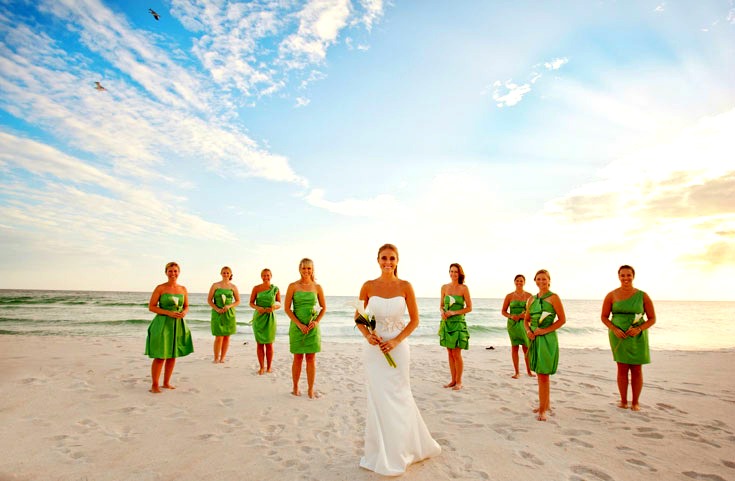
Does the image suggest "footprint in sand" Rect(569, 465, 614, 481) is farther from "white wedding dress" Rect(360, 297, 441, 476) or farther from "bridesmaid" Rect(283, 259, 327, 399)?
"bridesmaid" Rect(283, 259, 327, 399)

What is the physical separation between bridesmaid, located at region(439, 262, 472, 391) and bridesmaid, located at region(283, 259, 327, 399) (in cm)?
236

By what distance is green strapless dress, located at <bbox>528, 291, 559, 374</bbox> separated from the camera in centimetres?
513

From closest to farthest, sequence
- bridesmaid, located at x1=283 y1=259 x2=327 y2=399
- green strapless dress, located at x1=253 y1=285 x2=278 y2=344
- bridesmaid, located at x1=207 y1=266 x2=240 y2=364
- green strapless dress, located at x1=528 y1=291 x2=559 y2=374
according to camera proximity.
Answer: green strapless dress, located at x1=528 y1=291 x2=559 y2=374 < bridesmaid, located at x1=283 y1=259 x2=327 y2=399 < green strapless dress, located at x1=253 y1=285 x2=278 y2=344 < bridesmaid, located at x1=207 y1=266 x2=240 y2=364

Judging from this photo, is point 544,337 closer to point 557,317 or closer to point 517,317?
point 557,317

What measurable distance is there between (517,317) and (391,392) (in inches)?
223

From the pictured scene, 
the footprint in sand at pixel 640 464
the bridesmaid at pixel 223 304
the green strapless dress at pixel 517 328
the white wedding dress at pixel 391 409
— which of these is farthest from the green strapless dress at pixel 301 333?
the green strapless dress at pixel 517 328

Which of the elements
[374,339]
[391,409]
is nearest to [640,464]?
[391,409]

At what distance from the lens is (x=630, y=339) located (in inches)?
227

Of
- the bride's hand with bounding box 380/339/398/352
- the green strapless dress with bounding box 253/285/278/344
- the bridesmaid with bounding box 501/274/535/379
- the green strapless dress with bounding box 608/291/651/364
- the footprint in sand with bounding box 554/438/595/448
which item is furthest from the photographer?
the bridesmaid with bounding box 501/274/535/379

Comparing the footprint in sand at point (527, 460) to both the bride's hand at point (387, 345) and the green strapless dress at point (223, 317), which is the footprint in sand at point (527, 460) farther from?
the green strapless dress at point (223, 317)

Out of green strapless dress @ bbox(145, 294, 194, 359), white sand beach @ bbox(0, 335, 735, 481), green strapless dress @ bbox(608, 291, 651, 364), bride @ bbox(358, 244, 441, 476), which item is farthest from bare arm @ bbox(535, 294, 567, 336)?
green strapless dress @ bbox(145, 294, 194, 359)

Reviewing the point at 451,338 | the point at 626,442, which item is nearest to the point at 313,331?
the point at 451,338

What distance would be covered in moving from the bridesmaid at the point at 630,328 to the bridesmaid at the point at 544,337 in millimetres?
1049

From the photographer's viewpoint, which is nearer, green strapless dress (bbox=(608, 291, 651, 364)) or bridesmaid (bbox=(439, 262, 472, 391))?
green strapless dress (bbox=(608, 291, 651, 364))
